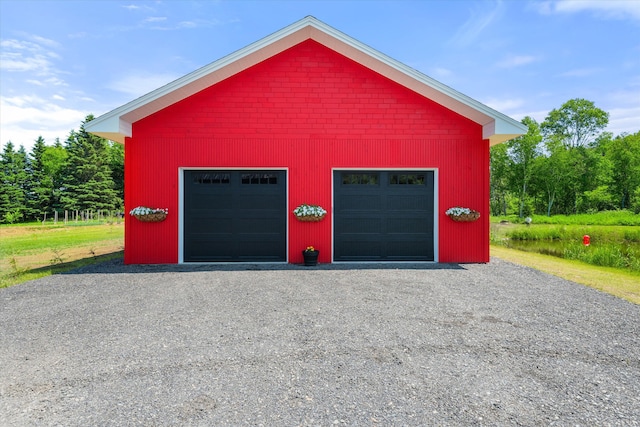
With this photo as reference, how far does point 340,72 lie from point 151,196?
530 cm

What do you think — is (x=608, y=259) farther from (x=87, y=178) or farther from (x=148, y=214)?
(x=87, y=178)

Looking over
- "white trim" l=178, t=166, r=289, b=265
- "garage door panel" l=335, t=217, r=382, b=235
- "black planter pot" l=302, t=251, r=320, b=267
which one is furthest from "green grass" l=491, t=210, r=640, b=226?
"white trim" l=178, t=166, r=289, b=265

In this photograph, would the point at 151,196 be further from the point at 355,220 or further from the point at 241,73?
the point at 355,220

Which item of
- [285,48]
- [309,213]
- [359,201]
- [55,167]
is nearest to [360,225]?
[359,201]

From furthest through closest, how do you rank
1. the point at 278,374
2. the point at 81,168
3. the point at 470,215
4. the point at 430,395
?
the point at 81,168
the point at 470,215
the point at 278,374
the point at 430,395

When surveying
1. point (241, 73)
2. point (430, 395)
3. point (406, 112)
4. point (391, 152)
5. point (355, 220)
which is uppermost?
point (241, 73)

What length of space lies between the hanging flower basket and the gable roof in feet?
5.77

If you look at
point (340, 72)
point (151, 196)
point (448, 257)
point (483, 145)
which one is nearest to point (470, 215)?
point (448, 257)

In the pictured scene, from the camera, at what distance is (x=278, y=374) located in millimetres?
2811

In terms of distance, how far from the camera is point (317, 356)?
314 cm

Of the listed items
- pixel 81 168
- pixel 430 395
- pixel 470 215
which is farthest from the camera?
pixel 81 168

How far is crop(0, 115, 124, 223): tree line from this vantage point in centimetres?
3139

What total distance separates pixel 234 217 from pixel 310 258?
2070 millimetres

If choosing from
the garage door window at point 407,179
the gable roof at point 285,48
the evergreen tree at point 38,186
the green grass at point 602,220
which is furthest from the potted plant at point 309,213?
the evergreen tree at point 38,186
